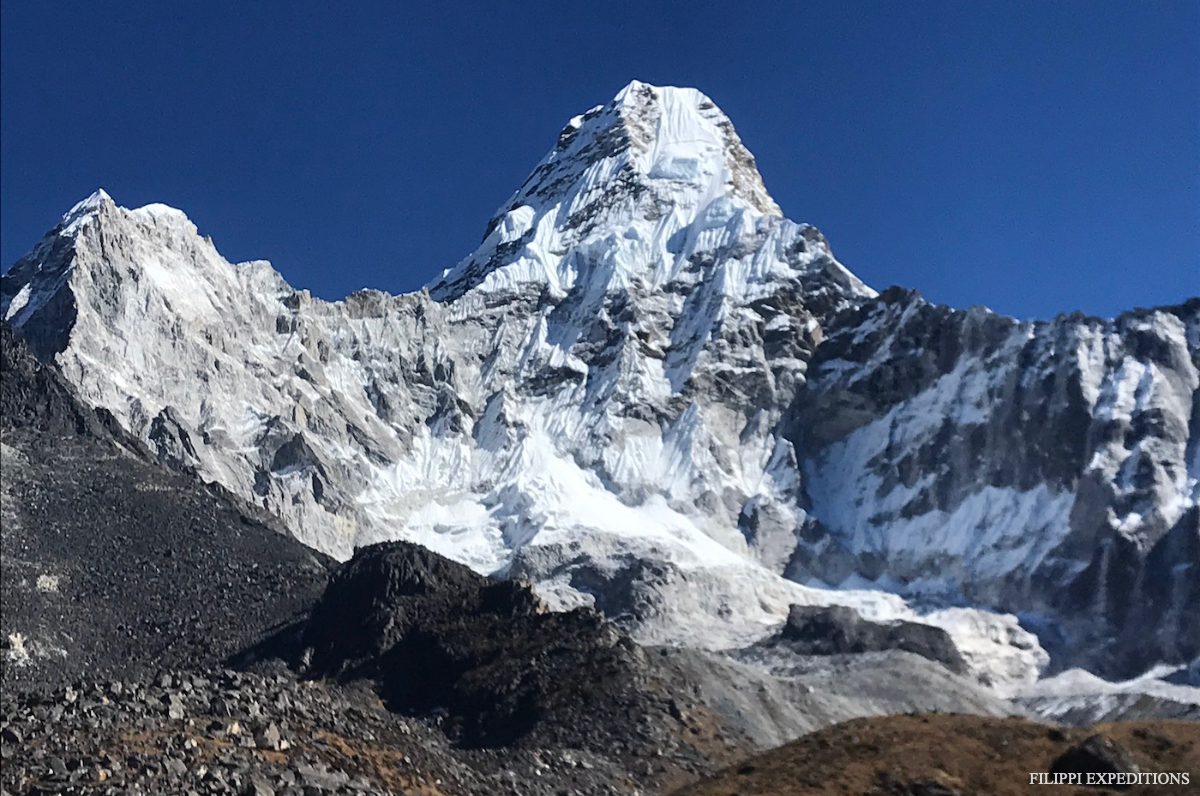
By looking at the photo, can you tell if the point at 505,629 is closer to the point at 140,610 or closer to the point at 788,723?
the point at 788,723

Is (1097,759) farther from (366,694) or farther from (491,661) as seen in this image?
(366,694)

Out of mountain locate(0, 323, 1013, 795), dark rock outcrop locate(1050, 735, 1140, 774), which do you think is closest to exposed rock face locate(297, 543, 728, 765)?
mountain locate(0, 323, 1013, 795)

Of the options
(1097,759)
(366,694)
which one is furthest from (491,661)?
(1097,759)

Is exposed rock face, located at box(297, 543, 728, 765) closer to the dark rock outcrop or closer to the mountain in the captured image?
the mountain

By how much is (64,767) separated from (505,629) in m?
97.8

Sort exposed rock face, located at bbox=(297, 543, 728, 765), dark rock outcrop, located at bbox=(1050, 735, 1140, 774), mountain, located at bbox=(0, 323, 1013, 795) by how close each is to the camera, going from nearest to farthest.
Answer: dark rock outcrop, located at bbox=(1050, 735, 1140, 774)
mountain, located at bbox=(0, 323, 1013, 795)
exposed rock face, located at bbox=(297, 543, 728, 765)

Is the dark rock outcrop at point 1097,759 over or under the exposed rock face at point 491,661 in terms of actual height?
under

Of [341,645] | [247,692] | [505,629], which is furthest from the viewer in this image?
[341,645]

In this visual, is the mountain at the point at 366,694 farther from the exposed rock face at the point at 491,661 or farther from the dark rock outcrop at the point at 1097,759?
the dark rock outcrop at the point at 1097,759

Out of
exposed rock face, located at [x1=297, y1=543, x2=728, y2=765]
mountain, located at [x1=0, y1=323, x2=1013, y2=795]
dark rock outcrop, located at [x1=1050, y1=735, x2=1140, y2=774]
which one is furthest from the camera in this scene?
exposed rock face, located at [x1=297, y1=543, x2=728, y2=765]

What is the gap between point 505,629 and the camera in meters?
165

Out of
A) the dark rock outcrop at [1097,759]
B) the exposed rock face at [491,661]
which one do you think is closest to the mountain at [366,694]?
the exposed rock face at [491,661]

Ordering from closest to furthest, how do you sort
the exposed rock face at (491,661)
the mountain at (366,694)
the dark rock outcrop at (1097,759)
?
the dark rock outcrop at (1097,759) → the mountain at (366,694) → the exposed rock face at (491,661)

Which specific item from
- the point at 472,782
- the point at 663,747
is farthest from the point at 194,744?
the point at 663,747
